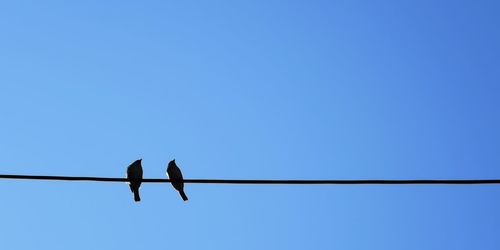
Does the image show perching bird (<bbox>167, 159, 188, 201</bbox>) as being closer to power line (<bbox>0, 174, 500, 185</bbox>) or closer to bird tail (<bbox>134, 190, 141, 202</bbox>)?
bird tail (<bbox>134, 190, 141, 202</bbox>)

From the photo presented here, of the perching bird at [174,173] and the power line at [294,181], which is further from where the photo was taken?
the perching bird at [174,173]

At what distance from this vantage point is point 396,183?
574 cm

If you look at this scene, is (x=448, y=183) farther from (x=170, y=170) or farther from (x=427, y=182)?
(x=170, y=170)

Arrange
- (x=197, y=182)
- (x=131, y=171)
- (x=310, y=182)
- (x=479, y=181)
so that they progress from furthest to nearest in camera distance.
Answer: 1. (x=131, y=171)
2. (x=197, y=182)
3. (x=310, y=182)
4. (x=479, y=181)

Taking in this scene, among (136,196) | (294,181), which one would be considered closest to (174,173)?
(136,196)

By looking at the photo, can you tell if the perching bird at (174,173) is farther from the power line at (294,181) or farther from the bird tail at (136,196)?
the power line at (294,181)

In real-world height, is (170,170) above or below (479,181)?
above

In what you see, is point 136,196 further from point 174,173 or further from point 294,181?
point 294,181

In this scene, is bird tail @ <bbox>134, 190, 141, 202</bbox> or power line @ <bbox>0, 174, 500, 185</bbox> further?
bird tail @ <bbox>134, 190, 141, 202</bbox>

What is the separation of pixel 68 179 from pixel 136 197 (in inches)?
250

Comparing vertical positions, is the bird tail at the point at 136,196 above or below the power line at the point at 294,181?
above

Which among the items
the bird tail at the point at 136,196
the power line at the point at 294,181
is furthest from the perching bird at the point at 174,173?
the power line at the point at 294,181

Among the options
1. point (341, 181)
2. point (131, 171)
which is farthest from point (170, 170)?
point (341, 181)

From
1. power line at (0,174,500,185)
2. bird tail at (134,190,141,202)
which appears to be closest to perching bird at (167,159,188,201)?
bird tail at (134,190,141,202)
